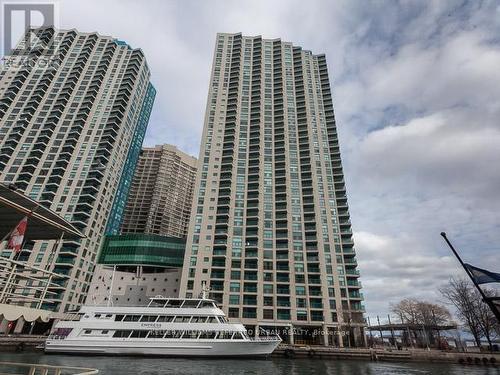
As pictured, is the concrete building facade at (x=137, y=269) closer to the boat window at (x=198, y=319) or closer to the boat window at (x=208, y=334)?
the boat window at (x=198, y=319)

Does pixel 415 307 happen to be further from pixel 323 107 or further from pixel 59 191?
pixel 59 191

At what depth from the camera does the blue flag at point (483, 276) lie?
1330 centimetres

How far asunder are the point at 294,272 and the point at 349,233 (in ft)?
56.3

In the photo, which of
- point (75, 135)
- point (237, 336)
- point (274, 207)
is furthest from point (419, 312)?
point (75, 135)

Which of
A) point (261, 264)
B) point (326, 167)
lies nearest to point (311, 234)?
point (261, 264)

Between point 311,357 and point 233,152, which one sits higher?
point 233,152

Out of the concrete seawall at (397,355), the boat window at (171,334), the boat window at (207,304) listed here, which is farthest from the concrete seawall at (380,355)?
the boat window at (171,334)

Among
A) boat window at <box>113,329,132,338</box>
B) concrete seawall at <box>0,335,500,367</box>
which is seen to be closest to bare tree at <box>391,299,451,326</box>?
concrete seawall at <box>0,335,500,367</box>

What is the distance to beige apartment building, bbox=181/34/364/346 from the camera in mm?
60688

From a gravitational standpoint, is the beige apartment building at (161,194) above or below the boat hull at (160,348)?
above

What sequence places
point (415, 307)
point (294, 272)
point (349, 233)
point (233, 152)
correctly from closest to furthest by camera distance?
point (294, 272)
point (349, 233)
point (415, 307)
point (233, 152)

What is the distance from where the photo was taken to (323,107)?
93500 mm

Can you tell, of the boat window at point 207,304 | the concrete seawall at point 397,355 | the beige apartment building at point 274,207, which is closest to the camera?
the concrete seawall at point 397,355

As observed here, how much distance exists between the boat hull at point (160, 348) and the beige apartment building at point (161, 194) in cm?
8931
